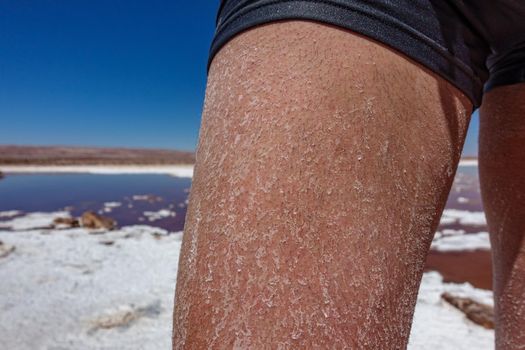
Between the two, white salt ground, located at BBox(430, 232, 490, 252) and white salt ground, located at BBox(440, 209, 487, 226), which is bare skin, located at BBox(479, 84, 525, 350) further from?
white salt ground, located at BBox(440, 209, 487, 226)

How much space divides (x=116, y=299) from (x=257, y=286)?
1.87 metres

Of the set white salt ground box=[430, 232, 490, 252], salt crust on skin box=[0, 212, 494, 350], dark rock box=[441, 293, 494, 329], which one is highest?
white salt ground box=[430, 232, 490, 252]

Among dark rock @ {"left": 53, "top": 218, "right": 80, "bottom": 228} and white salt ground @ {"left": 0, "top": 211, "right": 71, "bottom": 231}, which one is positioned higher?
dark rock @ {"left": 53, "top": 218, "right": 80, "bottom": 228}

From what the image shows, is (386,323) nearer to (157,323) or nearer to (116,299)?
(157,323)

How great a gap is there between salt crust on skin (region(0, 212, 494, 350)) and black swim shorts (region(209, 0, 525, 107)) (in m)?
1.46

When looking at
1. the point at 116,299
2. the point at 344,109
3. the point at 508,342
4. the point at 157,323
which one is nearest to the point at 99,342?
the point at 157,323

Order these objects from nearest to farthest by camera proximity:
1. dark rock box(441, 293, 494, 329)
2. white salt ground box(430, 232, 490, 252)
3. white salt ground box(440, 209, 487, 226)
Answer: dark rock box(441, 293, 494, 329), white salt ground box(430, 232, 490, 252), white salt ground box(440, 209, 487, 226)

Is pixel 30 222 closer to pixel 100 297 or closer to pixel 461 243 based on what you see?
pixel 100 297

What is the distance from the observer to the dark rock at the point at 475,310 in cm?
168

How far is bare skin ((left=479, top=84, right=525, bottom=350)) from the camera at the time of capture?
55 cm

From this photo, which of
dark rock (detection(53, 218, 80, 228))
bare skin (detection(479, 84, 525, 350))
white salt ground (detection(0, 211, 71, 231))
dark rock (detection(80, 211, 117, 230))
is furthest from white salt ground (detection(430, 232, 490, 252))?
white salt ground (detection(0, 211, 71, 231))

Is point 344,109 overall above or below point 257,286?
above

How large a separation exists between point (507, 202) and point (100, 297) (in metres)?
1.92

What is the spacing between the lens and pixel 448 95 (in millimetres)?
335
